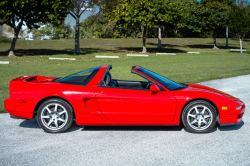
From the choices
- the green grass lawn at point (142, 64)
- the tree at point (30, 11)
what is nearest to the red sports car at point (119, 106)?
the green grass lawn at point (142, 64)

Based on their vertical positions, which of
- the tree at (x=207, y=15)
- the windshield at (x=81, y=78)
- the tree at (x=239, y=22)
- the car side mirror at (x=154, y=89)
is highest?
the tree at (x=207, y=15)

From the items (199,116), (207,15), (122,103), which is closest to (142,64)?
(199,116)

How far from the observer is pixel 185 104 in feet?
15.5

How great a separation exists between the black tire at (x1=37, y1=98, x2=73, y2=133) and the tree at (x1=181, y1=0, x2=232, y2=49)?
34.4 m

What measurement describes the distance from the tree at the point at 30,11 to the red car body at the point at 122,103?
803 inches

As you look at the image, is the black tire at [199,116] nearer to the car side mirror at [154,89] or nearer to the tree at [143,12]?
the car side mirror at [154,89]

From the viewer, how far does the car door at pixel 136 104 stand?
4.65 m

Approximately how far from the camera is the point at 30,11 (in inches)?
988

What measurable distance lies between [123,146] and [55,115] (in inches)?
57.6

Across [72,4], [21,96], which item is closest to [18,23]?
[72,4]

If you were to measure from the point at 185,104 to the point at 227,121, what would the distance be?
83 centimetres

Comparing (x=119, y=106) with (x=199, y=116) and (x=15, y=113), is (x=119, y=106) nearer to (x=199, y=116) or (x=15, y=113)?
(x=199, y=116)

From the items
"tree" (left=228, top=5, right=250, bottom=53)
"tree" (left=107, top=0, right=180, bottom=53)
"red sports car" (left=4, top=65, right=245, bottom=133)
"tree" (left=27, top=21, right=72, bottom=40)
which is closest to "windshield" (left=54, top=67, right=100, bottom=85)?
"red sports car" (left=4, top=65, right=245, bottom=133)

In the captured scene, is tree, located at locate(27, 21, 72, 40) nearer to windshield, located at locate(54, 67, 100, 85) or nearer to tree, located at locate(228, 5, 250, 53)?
tree, located at locate(228, 5, 250, 53)
